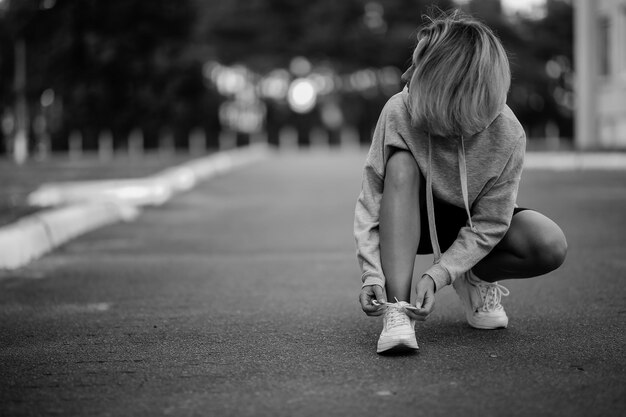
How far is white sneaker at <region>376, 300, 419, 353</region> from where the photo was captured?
342cm

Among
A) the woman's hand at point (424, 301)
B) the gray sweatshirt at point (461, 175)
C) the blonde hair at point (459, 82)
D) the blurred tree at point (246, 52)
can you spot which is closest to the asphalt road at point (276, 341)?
the woman's hand at point (424, 301)

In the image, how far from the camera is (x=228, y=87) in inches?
2505

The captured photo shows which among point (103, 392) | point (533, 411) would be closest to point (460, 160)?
point (533, 411)

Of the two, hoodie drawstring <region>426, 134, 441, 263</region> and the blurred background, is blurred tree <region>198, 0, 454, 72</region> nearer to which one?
the blurred background

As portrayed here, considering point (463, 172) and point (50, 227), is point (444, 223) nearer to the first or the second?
point (463, 172)

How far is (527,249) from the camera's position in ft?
12.3

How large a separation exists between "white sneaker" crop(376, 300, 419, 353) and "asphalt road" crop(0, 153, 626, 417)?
6cm

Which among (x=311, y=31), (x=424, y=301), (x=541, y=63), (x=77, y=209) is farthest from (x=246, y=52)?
(x=424, y=301)

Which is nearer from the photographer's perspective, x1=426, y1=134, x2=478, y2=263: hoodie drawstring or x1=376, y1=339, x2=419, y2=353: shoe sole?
x1=376, y1=339, x2=419, y2=353: shoe sole

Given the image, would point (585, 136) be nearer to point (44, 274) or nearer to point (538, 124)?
point (44, 274)

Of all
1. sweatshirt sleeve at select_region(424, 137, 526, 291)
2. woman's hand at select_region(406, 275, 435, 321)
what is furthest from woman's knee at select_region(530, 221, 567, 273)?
woman's hand at select_region(406, 275, 435, 321)

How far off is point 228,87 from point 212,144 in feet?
40.3

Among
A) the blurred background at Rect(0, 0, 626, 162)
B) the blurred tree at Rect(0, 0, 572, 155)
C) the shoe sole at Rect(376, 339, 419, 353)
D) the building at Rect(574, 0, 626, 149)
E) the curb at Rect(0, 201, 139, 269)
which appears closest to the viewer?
the shoe sole at Rect(376, 339, 419, 353)

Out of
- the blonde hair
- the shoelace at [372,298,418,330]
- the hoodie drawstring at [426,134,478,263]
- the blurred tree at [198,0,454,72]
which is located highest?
the blurred tree at [198,0,454,72]
